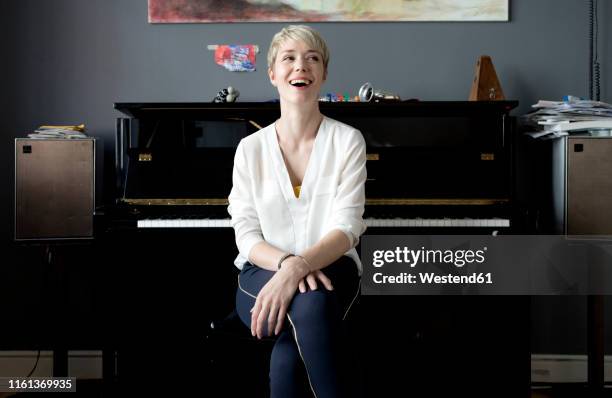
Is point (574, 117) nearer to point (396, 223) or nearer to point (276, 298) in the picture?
point (396, 223)

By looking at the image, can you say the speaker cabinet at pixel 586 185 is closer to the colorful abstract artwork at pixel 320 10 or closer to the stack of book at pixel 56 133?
the colorful abstract artwork at pixel 320 10

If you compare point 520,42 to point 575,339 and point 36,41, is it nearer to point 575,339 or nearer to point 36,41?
point 575,339

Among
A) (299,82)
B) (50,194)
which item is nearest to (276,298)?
(299,82)

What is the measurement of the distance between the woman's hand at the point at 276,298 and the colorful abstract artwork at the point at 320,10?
1.54m

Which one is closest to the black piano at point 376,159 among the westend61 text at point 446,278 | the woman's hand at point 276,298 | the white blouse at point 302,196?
the westend61 text at point 446,278

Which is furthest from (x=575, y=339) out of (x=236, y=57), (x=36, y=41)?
(x=36, y=41)

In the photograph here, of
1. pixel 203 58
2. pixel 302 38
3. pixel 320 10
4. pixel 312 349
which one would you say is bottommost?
pixel 312 349

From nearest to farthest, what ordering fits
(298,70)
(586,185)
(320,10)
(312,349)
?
1. (312,349)
2. (298,70)
3. (586,185)
4. (320,10)

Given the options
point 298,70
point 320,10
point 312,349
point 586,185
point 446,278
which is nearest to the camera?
point 312,349

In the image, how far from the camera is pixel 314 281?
53.8 inches

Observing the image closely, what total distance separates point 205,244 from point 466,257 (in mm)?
948

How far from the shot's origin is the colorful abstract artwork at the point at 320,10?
2.51 m

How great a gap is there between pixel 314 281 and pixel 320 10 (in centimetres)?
159

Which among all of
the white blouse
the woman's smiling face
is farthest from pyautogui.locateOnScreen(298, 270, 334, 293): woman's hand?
the woman's smiling face
